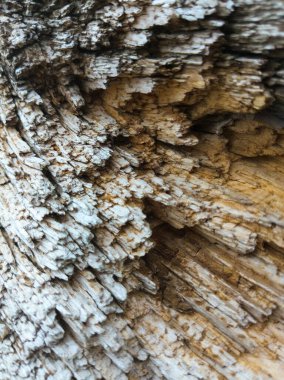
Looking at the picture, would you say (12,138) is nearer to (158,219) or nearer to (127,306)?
(158,219)

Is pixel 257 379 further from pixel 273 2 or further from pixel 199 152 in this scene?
pixel 273 2

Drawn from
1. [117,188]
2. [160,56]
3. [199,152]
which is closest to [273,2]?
[160,56]

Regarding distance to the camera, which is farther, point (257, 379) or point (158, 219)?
point (158, 219)

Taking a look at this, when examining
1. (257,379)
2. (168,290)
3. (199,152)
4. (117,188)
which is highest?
(199,152)

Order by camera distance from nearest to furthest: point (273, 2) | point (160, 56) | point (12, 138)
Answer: point (273, 2) → point (160, 56) → point (12, 138)

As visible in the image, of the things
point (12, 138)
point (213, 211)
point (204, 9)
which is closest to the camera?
point (204, 9)

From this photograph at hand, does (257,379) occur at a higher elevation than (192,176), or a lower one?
lower
